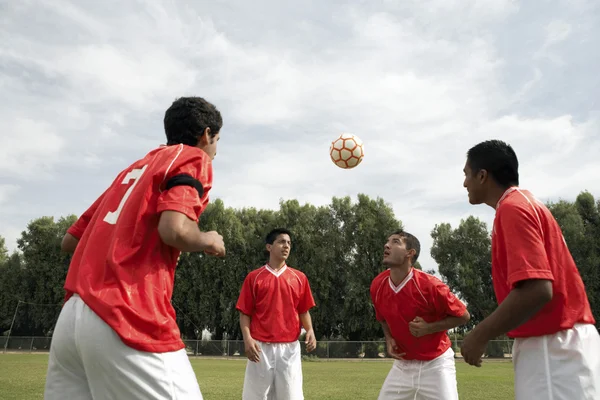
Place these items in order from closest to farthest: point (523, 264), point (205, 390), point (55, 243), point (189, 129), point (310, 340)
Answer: point (523, 264) → point (189, 129) → point (310, 340) → point (205, 390) → point (55, 243)

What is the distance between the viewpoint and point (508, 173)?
355 centimetres

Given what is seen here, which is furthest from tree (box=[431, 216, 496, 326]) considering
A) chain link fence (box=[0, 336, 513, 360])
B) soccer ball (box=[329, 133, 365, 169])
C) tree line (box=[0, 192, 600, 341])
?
soccer ball (box=[329, 133, 365, 169])

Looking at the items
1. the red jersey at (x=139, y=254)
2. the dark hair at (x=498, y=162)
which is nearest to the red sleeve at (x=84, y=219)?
the red jersey at (x=139, y=254)

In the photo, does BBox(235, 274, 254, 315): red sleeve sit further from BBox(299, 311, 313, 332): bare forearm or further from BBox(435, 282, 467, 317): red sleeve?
BBox(435, 282, 467, 317): red sleeve

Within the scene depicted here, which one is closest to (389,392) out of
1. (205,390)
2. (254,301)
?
(254,301)

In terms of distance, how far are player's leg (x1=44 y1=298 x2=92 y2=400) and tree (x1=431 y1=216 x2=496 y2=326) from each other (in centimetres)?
4468

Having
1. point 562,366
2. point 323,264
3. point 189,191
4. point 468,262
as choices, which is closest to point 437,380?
point 562,366

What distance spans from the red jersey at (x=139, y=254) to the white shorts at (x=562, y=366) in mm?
2138

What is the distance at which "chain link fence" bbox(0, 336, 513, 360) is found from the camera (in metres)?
33.8

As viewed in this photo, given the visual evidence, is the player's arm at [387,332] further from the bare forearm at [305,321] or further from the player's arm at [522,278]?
the player's arm at [522,278]

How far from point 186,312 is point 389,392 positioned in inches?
1593

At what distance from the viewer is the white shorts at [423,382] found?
5941mm

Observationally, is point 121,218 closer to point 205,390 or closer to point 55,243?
point 205,390

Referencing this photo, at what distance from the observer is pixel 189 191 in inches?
113
